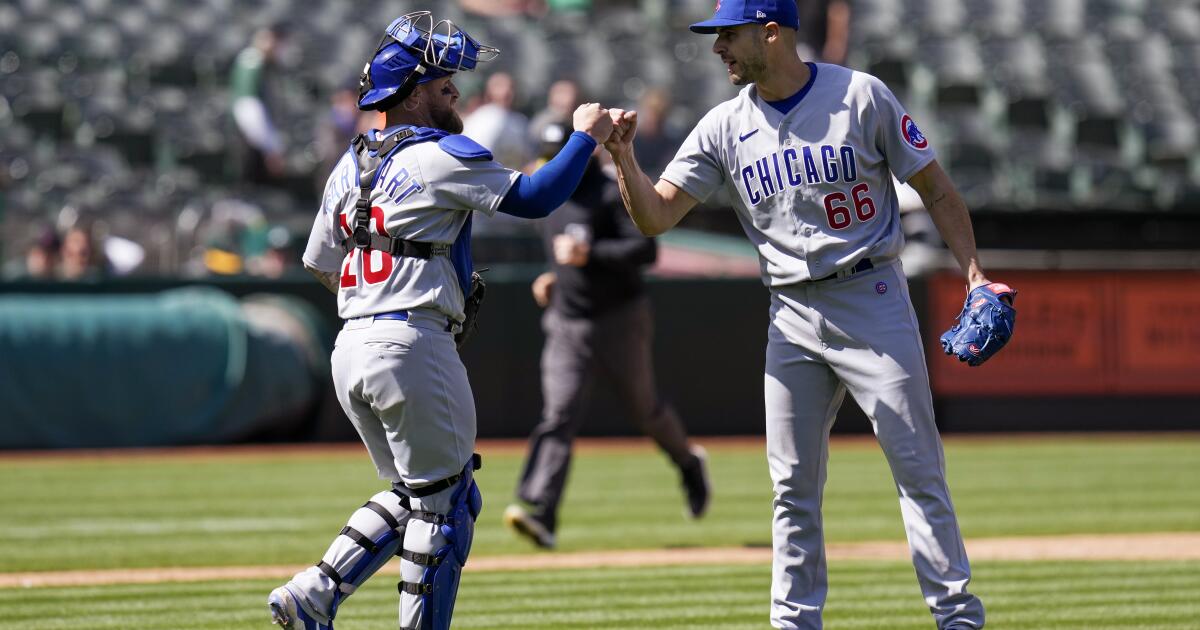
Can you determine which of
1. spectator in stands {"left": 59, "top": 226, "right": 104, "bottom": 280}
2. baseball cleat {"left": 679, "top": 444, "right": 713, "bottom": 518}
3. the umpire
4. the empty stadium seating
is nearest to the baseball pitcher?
the umpire

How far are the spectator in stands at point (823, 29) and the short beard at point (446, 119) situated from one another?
11317 millimetres

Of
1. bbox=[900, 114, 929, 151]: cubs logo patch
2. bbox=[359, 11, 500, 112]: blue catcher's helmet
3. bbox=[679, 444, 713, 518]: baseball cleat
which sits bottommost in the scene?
bbox=[679, 444, 713, 518]: baseball cleat

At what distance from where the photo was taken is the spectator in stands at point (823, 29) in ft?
59.9

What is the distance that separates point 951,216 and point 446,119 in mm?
1736

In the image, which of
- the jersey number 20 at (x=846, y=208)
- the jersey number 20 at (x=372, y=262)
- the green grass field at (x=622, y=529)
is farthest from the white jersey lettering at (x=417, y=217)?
the green grass field at (x=622, y=529)

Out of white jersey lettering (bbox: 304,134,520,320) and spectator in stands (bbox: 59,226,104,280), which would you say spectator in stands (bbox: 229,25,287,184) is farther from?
white jersey lettering (bbox: 304,134,520,320)

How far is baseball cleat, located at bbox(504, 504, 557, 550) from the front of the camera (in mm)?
9164

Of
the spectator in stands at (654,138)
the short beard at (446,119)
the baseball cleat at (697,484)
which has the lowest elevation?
the baseball cleat at (697,484)

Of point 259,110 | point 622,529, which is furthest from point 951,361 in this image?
point 259,110

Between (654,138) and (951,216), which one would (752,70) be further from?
(654,138)

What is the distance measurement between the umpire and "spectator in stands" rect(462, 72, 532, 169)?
512cm

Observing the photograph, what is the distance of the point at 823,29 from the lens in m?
18.8

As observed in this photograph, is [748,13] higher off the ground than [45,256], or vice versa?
[748,13]

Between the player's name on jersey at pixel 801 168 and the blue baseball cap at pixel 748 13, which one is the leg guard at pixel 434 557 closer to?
the player's name on jersey at pixel 801 168
